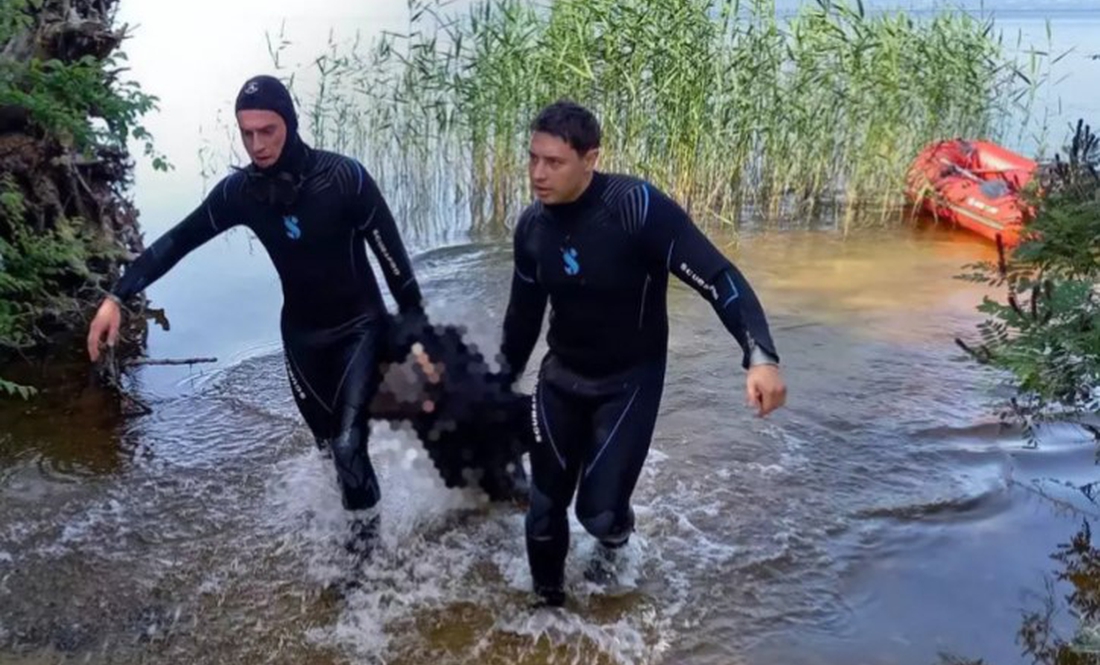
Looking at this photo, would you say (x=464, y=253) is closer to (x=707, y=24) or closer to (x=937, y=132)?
(x=707, y=24)

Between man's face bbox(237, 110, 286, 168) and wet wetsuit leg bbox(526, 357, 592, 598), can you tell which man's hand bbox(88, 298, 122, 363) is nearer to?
man's face bbox(237, 110, 286, 168)

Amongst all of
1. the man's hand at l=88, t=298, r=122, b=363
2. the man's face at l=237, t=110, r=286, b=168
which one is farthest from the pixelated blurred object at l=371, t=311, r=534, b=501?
the man's hand at l=88, t=298, r=122, b=363

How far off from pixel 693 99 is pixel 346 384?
652 cm

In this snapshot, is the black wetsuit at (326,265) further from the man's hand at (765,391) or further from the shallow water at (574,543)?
the man's hand at (765,391)

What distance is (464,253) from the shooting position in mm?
10258

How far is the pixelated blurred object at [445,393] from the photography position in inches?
170

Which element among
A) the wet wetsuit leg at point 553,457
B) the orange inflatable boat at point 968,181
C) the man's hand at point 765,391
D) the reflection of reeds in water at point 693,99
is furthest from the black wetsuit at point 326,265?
the orange inflatable boat at point 968,181

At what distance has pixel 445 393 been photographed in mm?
4367

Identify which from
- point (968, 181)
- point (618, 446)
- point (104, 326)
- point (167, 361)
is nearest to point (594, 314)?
point (618, 446)

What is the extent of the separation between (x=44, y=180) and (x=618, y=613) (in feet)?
15.7

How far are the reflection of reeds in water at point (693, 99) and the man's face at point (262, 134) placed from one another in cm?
617

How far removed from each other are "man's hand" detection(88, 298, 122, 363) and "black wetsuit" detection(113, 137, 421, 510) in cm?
11

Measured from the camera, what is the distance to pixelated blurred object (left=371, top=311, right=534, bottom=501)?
4.33 meters

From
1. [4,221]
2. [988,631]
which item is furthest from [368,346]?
[4,221]
